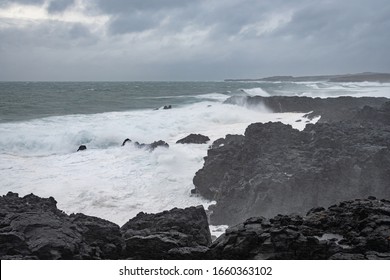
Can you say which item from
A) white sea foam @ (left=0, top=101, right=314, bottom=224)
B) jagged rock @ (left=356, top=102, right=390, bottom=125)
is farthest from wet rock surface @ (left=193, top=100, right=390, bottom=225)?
jagged rock @ (left=356, top=102, right=390, bottom=125)

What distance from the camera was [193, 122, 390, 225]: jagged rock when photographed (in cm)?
863

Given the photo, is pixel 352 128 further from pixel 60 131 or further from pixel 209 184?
pixel 60 131

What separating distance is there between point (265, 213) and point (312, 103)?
21.0m

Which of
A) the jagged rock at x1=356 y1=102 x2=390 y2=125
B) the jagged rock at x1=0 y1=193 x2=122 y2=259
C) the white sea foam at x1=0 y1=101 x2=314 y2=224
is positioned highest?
the jagged rock at x1=356 y1=102 x2=390 y2=125

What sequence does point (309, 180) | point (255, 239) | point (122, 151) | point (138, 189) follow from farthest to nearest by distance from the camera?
point (122, 151), point (138, 189), point (309, 180), point (255, 239)

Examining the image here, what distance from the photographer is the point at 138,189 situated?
10703 mm

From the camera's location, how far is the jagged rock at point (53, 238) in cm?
414

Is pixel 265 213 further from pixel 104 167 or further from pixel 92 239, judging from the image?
pixel 104 167

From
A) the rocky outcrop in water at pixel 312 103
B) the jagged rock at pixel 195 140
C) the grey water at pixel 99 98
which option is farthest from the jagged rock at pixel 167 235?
the grey water at pixel 99 98

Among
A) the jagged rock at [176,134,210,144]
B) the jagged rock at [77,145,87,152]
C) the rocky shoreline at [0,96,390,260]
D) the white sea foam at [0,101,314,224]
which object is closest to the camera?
the rocky shoreline at [0,96,390,260]

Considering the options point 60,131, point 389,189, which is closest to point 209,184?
point 389,189

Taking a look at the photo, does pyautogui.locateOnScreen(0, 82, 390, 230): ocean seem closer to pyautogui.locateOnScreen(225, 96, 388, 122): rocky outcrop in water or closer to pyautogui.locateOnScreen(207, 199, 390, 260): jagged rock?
pyautogui.locateOnScreen(225, 96, 388, 122): rocky outcrop in water

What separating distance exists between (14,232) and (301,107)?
2617 cm

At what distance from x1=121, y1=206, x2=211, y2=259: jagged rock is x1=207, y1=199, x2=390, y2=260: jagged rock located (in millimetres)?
477
